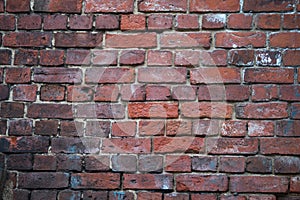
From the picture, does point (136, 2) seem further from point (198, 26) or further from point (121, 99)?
point (121, 99)

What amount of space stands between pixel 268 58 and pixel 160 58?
1.62 ft

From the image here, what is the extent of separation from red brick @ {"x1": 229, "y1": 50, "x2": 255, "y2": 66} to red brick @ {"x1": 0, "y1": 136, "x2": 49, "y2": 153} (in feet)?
3.06

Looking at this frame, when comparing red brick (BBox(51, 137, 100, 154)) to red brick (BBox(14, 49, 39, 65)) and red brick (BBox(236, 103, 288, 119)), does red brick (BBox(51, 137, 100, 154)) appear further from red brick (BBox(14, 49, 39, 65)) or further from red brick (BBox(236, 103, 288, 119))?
red brick (BBox(236, 103, 288, 119))

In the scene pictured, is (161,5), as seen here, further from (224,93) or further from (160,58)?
(224,93)

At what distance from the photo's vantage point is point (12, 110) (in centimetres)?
204

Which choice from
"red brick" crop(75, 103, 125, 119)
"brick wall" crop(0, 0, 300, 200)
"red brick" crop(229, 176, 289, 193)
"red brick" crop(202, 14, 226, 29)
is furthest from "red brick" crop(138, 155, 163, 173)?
"red brick" crop(202, 14, 226, 29)

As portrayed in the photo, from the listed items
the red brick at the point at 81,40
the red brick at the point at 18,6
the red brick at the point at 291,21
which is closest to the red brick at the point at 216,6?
the red brick at the point at 291,21

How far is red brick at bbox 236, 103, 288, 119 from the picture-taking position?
6.46 ft

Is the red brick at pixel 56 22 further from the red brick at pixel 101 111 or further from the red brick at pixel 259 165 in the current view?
the red brick at pixel 259 165

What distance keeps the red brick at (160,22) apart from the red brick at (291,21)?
0.53 metres

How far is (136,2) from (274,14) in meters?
0.65

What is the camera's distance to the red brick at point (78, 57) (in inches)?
80.8

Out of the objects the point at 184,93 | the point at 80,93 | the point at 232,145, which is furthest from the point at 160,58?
the point at 232,145

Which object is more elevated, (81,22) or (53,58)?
(81,22)
